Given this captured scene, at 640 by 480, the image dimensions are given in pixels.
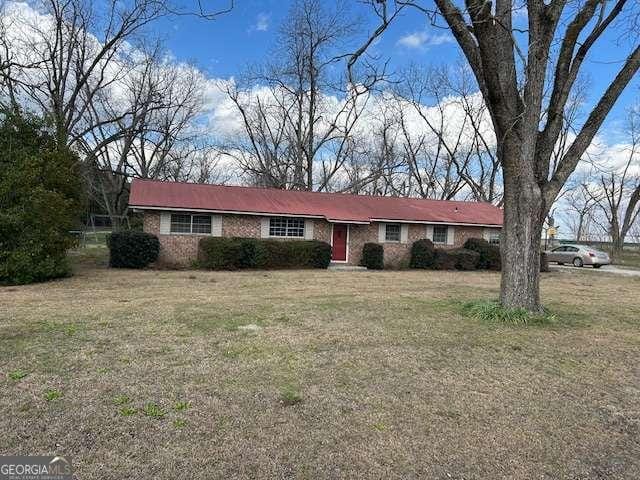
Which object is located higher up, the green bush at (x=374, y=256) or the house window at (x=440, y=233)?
the house window at (x=440, y=233)

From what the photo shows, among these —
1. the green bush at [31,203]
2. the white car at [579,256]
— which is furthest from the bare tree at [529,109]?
the white car at [579,256]

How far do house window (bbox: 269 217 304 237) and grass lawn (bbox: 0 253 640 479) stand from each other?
10574mm

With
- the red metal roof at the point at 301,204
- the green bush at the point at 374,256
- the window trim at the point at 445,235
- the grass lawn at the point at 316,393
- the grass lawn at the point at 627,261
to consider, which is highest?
the red metal roof at the point at 301,204

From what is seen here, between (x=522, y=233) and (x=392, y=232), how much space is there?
13092mm

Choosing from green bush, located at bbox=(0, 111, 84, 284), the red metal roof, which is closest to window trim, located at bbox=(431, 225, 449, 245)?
the red metal roof

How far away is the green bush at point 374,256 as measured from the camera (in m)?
18.8

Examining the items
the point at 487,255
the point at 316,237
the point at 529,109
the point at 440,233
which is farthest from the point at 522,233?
the point at 440,233

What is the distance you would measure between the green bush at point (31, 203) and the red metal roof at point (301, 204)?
4105 mm

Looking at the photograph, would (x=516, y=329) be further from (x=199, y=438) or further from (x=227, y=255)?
(x=227, y=255)

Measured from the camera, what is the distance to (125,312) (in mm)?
7414

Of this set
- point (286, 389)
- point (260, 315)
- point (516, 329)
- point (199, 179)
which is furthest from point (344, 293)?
point (199, 179)

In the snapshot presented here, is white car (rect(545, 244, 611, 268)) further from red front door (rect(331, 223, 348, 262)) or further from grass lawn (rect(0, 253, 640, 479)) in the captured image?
grass lawn (rect(0, 253, 640, 479))

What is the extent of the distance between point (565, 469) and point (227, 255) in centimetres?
1425

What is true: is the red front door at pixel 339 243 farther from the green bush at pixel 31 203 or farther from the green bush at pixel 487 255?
the green bush at pixel 31 203
